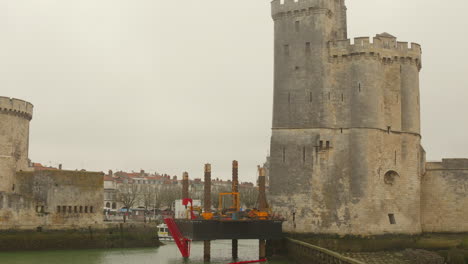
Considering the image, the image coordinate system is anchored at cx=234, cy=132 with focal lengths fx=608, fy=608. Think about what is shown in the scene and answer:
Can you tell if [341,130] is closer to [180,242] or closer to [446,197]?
[446,197]

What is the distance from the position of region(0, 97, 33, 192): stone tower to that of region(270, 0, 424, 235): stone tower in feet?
56.7

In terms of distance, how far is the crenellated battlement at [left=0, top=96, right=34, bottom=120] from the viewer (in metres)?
39.2

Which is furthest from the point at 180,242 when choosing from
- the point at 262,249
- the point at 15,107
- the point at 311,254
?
the point at 15,107

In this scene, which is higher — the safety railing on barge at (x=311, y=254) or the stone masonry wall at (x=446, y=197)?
the stone masonry wall at (x=446, y=197)

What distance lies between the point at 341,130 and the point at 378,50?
4924mm

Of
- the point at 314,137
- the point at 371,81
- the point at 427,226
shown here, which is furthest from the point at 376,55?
the point at 427,226

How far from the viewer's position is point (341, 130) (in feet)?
111

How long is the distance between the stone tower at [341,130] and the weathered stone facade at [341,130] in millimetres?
55

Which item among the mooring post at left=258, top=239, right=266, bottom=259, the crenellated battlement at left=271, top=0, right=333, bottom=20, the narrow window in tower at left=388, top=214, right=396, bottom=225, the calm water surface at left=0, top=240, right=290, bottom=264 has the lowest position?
the calm water surface at left=0, top=240, right=290, bottom=264

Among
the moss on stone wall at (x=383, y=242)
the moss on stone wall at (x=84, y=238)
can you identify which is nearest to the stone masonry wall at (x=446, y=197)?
the moss on stone wall at (x=383, y=242)

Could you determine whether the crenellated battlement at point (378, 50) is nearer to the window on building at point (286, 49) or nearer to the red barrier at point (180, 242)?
the window on building at point (286, 49)

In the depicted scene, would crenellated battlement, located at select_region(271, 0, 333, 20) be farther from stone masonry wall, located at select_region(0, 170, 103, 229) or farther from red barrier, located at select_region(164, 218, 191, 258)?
stone masonry wall, located at select_region(0, 170, 103, 229)

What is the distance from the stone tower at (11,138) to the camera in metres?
39.1

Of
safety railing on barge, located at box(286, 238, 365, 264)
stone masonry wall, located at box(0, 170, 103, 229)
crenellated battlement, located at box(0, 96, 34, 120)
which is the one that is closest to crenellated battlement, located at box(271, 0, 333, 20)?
safety railing on barge, located at box(286, 238, 365, 264)
